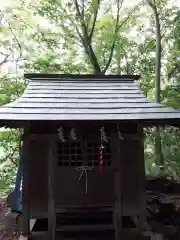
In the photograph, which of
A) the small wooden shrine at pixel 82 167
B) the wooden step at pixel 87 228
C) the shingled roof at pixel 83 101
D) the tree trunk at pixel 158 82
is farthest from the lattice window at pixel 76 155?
the tree trunk at pixel 158 82

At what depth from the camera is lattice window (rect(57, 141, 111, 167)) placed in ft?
19.4

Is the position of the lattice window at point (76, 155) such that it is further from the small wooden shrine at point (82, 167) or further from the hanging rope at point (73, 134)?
the hanging rope at point (73, 134)

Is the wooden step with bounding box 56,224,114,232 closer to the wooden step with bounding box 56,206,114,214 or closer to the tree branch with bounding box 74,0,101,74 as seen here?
the wooden step with bounding box 56,206,114,214

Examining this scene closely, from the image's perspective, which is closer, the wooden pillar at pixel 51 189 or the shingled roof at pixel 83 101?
the shingled roof at pixel 83 101

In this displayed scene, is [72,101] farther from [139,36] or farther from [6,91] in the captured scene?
[139,36]

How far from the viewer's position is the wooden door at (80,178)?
588 centimetres

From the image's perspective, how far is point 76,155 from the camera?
595cm

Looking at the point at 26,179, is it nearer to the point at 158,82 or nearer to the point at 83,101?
the point at 83,101

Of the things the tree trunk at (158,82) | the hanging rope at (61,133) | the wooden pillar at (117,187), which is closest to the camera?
the hanging rope at (61,133)

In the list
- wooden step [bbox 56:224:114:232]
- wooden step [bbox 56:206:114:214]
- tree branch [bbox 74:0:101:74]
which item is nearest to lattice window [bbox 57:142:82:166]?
wooden step [bbox 56:206:114:214]

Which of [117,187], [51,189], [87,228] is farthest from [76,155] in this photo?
[87,228]

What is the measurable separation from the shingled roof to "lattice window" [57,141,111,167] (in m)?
0.81

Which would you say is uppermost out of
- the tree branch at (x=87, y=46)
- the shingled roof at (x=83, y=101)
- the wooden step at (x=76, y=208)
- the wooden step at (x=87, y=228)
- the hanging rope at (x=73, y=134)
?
the tree branch at (x=87, y=46)

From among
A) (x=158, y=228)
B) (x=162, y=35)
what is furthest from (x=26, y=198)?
(x=162, y=35)
